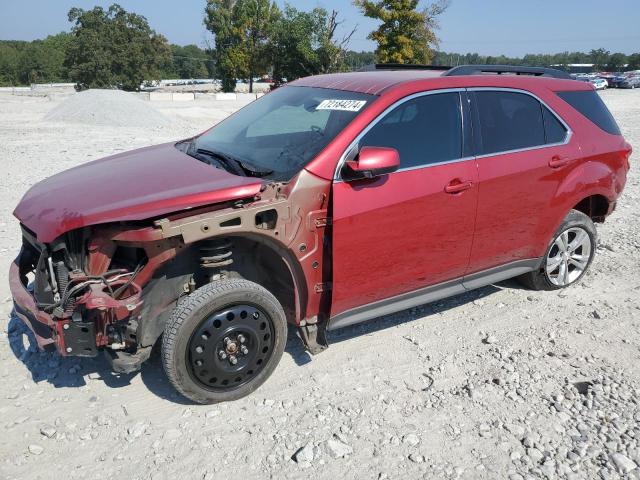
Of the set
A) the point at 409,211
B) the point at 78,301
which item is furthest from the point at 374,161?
the point at 78,301

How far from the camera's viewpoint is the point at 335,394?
11.6ft

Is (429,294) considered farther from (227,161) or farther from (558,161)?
(227,161)

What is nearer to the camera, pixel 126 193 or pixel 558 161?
pixel 126 193

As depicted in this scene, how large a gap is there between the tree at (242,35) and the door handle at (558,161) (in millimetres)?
51176

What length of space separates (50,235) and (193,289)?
2.85 feet

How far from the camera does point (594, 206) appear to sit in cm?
515

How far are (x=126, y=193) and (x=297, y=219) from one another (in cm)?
101

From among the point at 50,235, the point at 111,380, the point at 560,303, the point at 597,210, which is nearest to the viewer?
the point at 50,235

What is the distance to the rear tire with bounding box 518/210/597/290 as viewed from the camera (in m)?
4.84

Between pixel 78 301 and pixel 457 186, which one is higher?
pixel 457 186

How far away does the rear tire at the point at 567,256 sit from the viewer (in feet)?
15.9

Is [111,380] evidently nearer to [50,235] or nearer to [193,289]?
[193,289]

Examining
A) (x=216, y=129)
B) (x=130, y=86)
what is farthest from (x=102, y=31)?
(x=216, y=129)

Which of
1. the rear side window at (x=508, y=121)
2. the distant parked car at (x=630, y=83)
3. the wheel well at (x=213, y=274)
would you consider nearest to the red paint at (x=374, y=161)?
the wheel well at (x=213, y=274)
